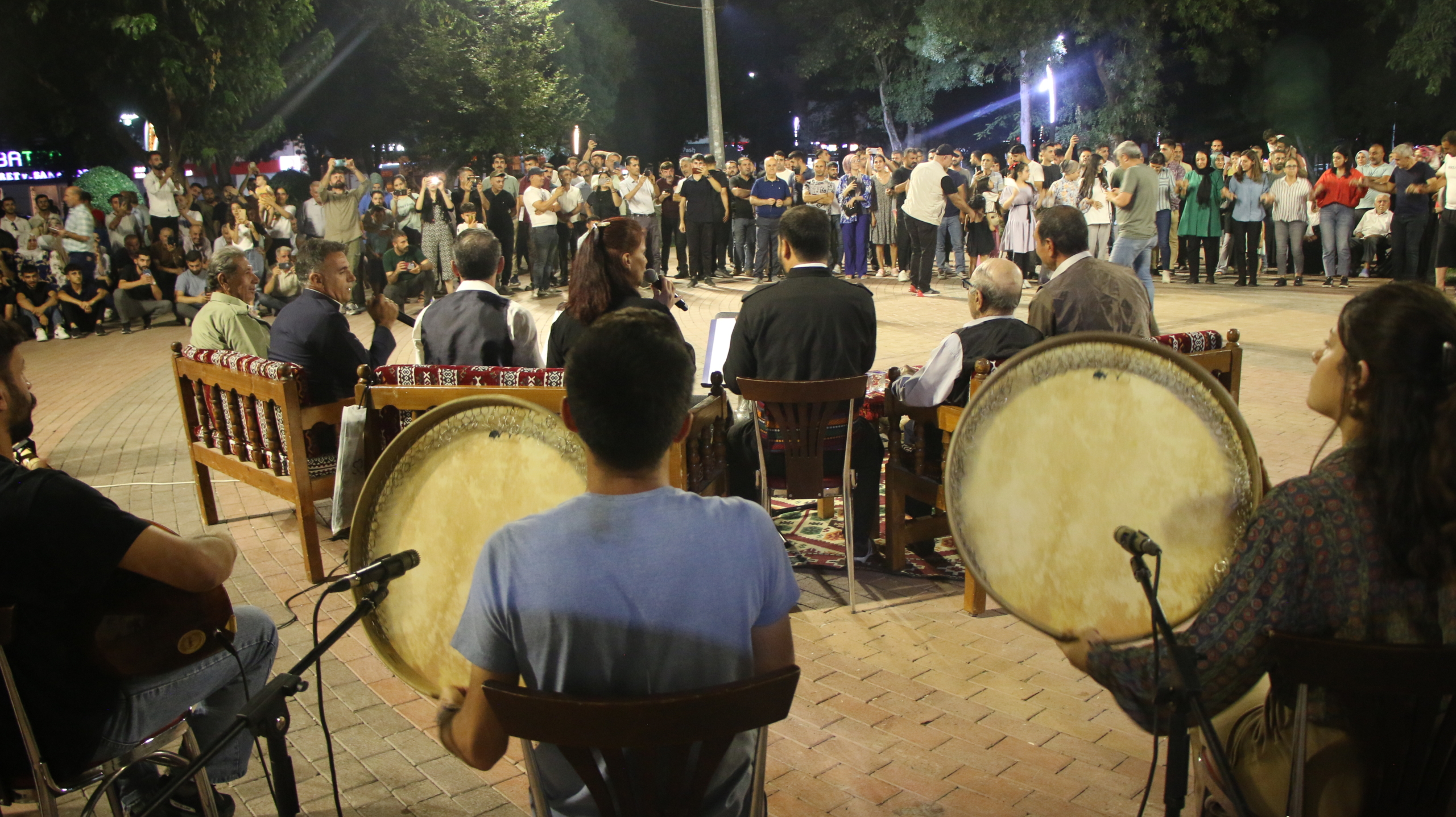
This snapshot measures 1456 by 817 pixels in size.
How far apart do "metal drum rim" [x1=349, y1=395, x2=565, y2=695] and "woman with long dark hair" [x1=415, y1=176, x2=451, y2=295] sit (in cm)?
1335

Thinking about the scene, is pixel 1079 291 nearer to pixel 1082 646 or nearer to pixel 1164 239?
pixel 1082 646

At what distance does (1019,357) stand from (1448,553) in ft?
2.78

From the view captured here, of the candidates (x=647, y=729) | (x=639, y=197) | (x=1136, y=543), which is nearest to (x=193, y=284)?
(x=639, y=197)

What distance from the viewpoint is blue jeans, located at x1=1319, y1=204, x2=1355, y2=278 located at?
42.9ft

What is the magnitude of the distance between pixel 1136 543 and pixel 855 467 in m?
3.13

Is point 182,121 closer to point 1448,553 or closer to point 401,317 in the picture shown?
point 401,317

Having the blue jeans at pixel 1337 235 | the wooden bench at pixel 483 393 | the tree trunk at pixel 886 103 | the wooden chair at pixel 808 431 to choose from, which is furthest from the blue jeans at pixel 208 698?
the tree trunk at pixel 886 103

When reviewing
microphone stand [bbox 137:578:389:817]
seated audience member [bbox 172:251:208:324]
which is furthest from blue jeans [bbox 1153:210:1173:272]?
microphone stand [bbox 137:578:389:817]

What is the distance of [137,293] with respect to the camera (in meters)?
14.2

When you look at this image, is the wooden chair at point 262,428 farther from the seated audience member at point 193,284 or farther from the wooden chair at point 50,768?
the seated audience member at point 193,284

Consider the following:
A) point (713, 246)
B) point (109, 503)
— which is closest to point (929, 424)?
point (109, 503)

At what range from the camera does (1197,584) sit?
7.21ft

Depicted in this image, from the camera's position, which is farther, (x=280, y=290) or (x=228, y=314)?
(x=280, y=290)

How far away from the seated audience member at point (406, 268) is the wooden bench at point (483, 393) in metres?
9.59
